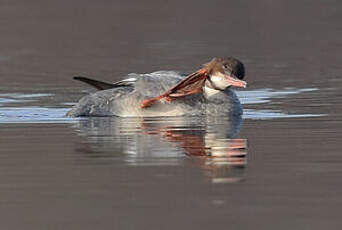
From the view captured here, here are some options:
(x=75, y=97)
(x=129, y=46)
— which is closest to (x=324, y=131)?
(x=75, y=97)

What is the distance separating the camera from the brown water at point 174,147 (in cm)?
887

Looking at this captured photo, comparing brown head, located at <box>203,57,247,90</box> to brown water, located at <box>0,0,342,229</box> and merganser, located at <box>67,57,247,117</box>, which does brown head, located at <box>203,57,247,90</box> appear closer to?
merganser, located at <box>67,57,247,117</box>

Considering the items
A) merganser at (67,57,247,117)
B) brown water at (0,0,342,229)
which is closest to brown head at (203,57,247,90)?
merganser at (67,57,247,117)

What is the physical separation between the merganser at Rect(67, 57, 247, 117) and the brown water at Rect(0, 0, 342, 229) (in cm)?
28

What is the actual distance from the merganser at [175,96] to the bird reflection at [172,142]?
7.9 inches

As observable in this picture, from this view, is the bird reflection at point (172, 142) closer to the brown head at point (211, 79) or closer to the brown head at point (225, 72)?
the brown head at point (211, 79)

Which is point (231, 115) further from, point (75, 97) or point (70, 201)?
point (70, 201)

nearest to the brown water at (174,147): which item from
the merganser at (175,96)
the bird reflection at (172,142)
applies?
the bird reflection at (172,142)

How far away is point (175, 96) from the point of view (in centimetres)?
1486

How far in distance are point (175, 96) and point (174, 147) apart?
9.08 ft

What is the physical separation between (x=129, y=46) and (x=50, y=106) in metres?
10.7

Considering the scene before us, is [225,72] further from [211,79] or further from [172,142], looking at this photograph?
[172,142]

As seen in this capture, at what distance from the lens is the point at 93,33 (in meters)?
30.9

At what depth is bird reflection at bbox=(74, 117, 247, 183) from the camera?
36.2 ft
